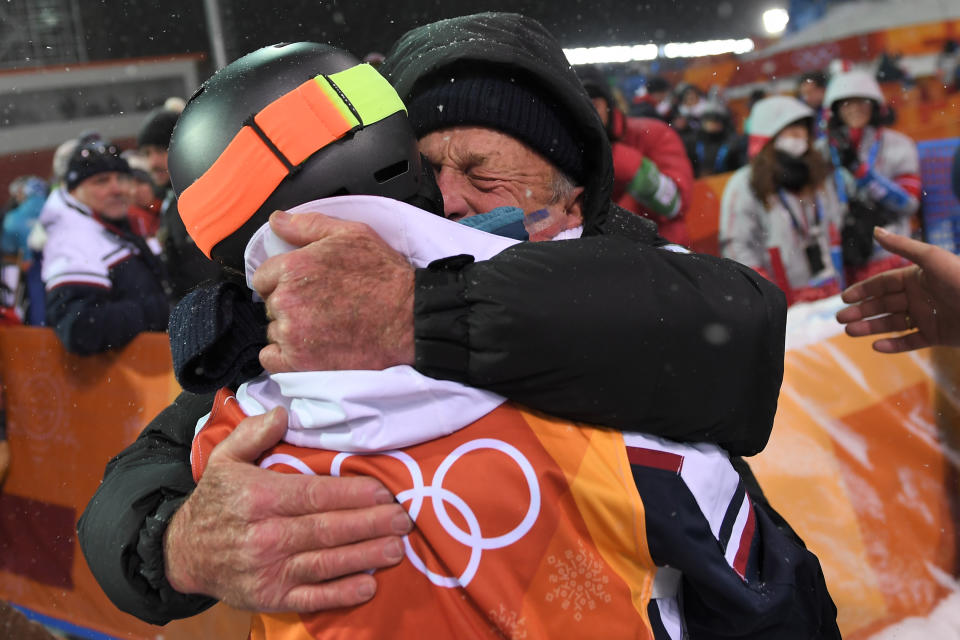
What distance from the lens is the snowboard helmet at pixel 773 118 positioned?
14.9 ft

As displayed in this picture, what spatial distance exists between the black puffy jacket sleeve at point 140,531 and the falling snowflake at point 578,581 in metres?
0.76

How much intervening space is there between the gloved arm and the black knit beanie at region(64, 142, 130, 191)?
2.94m

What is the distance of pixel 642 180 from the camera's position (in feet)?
12.8

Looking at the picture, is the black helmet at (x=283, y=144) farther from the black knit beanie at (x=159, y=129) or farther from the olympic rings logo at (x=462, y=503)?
the black knit beanie at (x=159, y=129)

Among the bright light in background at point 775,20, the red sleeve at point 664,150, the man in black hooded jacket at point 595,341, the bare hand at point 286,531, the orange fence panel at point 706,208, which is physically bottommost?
the bright light in background at point 775,20

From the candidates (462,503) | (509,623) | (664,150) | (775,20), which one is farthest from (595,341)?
(775,20)

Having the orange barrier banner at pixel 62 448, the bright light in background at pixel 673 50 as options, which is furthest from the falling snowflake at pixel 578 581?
the bright light in background at pixel 673 50

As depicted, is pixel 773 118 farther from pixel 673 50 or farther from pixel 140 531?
pixel 673 50

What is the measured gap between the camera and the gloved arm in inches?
153

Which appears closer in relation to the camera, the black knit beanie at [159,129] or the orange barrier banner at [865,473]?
the orange barrier banner at [865,473]

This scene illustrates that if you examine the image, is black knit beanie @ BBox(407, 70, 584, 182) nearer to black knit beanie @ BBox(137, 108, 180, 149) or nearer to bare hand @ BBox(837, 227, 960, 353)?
bare hand @ BBox(837, 227, 960, 353)

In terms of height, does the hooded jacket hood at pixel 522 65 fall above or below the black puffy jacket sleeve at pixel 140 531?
above

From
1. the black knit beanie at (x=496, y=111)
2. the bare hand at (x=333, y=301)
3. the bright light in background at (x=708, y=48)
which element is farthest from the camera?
the bright light in background at (x=708, y=48)

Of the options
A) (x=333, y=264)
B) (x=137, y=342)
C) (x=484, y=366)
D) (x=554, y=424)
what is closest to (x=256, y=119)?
(x=333, y=264)
